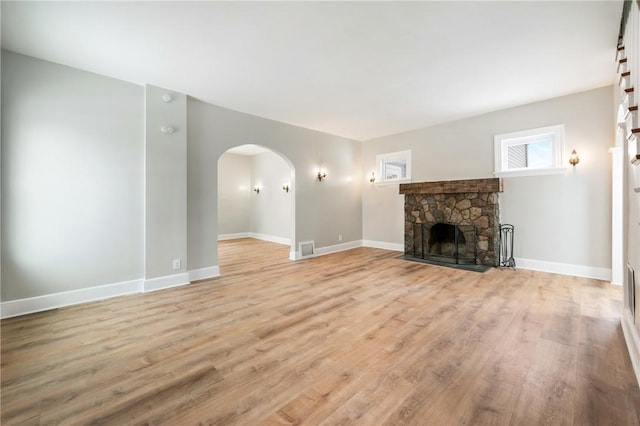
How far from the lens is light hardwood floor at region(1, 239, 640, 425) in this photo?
150 centimetres

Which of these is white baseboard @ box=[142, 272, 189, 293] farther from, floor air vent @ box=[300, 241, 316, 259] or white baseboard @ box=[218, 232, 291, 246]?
white baseboard @ box=[218, 232, 291, 246]

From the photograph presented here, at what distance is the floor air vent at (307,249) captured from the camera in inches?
222

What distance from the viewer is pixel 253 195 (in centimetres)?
916

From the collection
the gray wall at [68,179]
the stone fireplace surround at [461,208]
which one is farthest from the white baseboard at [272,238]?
the gray wall at [68,179]

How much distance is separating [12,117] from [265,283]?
3504mm

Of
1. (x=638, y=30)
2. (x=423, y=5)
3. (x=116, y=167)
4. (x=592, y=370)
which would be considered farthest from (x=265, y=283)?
(x=638, y=30)

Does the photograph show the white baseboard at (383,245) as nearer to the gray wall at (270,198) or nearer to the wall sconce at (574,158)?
the gray wall at (270,198)

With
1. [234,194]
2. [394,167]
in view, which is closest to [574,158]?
[394,167]

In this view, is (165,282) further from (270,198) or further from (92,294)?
(270,198)

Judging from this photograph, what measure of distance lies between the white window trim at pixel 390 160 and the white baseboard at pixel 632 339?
4.21 m

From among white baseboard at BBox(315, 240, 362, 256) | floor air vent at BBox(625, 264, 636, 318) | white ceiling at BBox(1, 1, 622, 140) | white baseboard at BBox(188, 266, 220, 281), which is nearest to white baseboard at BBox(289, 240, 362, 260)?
white baseboard at BBox(315, 240, 362, 256)

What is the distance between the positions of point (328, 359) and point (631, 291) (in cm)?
267

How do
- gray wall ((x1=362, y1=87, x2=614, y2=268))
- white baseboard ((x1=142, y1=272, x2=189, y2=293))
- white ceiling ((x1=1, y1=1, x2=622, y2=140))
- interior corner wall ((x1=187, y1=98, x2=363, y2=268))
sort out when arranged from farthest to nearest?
interior corner wall ((x1=187, y1=98, x2=363, y2=268))
gray wall ((x1=362, y1=87, x2=614, y2=268))
white baseboard ((x1=142, y1=272, x2=189, y2=293))
white ceiling ((x1=1, y1=1, x2=622, y2=140))

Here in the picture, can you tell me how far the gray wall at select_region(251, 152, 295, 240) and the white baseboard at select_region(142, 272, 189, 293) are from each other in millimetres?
4025
